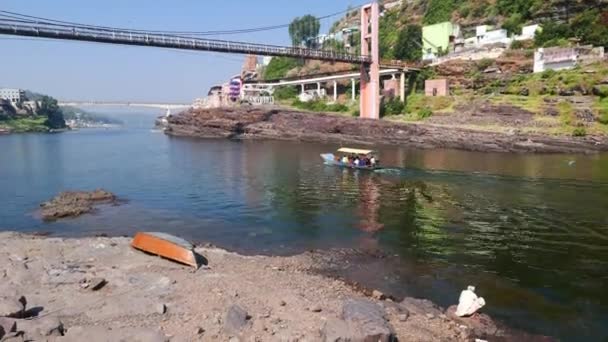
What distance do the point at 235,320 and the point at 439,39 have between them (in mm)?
90790

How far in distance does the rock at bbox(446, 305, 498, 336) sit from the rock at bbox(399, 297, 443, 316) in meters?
0.39

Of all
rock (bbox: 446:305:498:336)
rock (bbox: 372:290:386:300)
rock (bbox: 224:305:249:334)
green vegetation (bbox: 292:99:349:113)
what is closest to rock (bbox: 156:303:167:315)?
rock (bbox: 224:305:249:334)

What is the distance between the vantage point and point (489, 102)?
65.1 meters

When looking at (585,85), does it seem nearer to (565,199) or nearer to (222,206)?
(565,199)

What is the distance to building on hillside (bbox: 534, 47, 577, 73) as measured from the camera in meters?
65.0

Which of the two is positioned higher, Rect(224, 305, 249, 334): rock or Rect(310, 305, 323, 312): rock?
Rect(224, 305, 249, 334): rock

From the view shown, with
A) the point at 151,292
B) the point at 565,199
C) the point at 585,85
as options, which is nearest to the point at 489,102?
the point at 585,85

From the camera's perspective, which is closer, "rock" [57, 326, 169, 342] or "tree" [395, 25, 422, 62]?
"rock" [57, 326, 169, 342]

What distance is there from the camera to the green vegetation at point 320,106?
84.5 meters

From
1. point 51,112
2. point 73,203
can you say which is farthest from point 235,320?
point 51,112

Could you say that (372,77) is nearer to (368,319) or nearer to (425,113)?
(425,113)

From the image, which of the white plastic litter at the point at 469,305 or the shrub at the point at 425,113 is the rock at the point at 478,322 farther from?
the shrub at the point at 425,113

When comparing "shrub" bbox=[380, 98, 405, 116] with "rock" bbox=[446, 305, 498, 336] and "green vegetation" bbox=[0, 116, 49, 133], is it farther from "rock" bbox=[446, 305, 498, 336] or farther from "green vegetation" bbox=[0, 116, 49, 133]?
"green vegetation" bbox=[0, 116, 49, 133]

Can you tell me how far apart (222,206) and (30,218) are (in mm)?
11507
